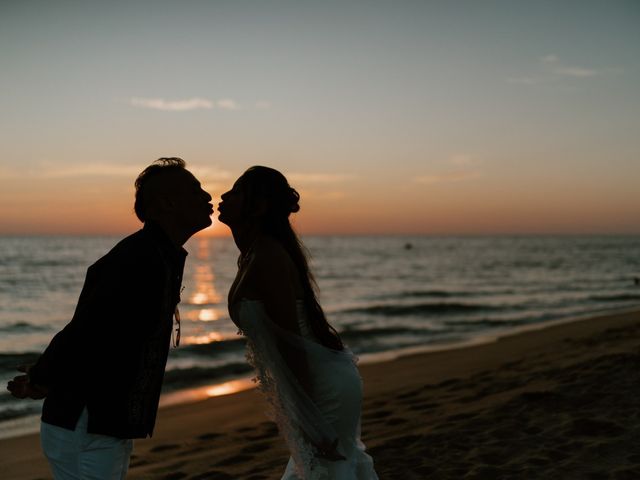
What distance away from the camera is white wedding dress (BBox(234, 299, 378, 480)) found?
348 centimetres

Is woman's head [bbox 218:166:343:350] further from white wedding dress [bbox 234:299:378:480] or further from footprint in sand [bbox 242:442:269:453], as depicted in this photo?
footprint in sand [bbox 242:442:269:453]

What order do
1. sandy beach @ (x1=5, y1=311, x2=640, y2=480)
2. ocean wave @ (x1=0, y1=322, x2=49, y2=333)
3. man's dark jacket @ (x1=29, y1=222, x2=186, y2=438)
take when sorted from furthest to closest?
ocean wave @ (x1=0, y1=322, x2=49, y2=333)
sandy beach @ (x1=5, y1=311, x2=640, y2=480)
man's dark jacket @ (x1=29, y1=222, x2=186, y2=438)

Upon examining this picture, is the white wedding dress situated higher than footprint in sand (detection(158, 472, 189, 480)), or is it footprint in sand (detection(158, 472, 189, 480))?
the white wedding dress

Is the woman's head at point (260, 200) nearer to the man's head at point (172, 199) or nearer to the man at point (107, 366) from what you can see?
the man's head at point (172, 199)

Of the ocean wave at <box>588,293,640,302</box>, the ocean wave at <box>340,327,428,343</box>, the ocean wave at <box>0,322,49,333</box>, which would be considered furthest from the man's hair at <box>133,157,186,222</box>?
the ocean wave at <box>588,293,640,302</box>

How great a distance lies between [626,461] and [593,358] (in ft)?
15.2

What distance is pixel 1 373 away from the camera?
12664mm

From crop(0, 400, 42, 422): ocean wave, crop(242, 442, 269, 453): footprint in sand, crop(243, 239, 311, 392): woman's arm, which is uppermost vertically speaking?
crop(243, 239, 311, 392): woman's arm

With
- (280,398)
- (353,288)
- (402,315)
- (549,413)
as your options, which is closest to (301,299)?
(280,398)

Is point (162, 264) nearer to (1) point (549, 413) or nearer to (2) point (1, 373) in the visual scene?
(1) point (549, 413)

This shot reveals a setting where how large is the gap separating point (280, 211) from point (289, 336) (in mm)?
691

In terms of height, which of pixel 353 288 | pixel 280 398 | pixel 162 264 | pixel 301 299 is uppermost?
pixel 162 264

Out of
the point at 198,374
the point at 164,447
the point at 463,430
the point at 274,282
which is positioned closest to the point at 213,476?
the point at 164,447

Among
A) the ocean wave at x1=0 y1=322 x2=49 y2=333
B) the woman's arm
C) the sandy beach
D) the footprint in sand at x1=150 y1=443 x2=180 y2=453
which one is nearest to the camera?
the woman's arm
